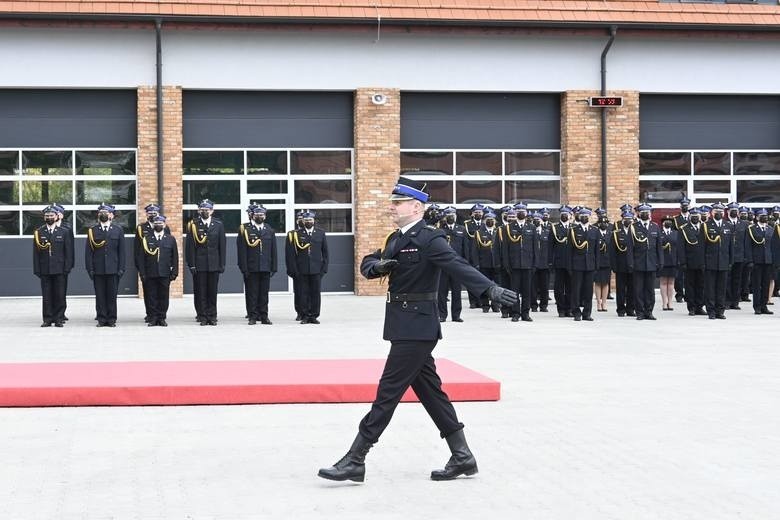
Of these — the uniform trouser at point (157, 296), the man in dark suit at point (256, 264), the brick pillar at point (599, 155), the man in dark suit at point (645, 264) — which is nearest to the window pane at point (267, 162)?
the brick pillar at point (599, 155)

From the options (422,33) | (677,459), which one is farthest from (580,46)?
(677,459)

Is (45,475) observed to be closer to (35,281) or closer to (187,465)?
(187,465)

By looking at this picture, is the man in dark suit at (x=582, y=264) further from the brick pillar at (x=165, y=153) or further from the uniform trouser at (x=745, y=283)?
the brick pillar at (x=165, y=153)

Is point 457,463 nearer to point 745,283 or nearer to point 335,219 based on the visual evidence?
point 745,283

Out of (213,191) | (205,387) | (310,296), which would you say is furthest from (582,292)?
(205,387)

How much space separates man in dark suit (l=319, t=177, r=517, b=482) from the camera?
25.3 feet

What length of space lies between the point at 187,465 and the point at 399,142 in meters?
19.1

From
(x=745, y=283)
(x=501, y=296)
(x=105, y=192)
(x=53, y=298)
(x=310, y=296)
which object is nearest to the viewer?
(x=501, y=296)

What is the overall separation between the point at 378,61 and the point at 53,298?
9.84 metres

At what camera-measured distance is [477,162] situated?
91.1 ft

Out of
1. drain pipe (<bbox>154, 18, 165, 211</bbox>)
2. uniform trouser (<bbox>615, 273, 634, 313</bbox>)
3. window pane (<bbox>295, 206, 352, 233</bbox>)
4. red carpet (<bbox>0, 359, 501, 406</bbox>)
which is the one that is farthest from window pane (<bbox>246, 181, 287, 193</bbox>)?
red carpet (<bbox>0, 359, 501, 406</bbox>)

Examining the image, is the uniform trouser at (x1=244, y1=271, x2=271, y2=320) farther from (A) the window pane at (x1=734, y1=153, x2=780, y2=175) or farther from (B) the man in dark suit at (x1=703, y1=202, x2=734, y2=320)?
(A) the window pane at (x1=734, y1=153, x2=780, y2=175)

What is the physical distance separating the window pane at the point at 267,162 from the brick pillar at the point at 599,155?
6.03 metres

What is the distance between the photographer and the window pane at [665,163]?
28.4m
